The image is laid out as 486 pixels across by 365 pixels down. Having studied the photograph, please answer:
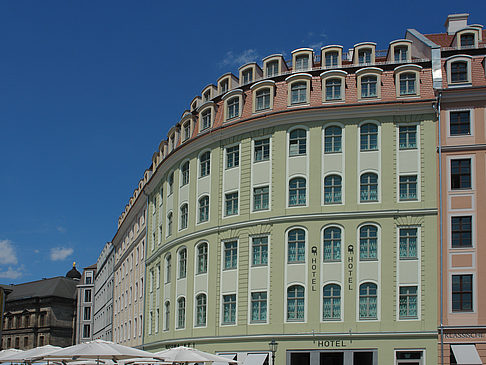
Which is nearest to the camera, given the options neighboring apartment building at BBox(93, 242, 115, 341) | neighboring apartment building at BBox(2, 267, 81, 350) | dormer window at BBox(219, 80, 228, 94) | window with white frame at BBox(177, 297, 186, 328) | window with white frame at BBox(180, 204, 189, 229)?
window with white frame at BBox(177, 297, 186, 328)

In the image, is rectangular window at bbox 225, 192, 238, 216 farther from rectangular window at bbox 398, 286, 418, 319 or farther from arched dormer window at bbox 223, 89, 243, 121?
rectangular window at bbox 398, 286, 418, 319

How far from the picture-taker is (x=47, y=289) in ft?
462

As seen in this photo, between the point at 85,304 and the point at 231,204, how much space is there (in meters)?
85.5

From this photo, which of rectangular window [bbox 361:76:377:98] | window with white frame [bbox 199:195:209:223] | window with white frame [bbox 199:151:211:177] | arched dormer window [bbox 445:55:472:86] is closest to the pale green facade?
window with white frame [bbox 199:195:209:223]

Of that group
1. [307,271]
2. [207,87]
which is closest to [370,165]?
[307,271]

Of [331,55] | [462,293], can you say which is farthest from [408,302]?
[331,55]

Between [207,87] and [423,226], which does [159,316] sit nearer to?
[207,87]

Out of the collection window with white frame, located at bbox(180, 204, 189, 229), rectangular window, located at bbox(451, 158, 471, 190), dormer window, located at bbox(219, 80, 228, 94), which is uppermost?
dormer window, located at bbox(219, 80, 228, 94)

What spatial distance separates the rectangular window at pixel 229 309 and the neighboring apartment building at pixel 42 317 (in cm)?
9206

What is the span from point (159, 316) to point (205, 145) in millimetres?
14035

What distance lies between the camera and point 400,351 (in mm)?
41750

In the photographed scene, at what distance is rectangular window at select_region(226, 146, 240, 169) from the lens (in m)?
48.8

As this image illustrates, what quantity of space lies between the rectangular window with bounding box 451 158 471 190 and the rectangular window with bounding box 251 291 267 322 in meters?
12.9

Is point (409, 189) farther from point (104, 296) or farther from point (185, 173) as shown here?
point (104, 296)
